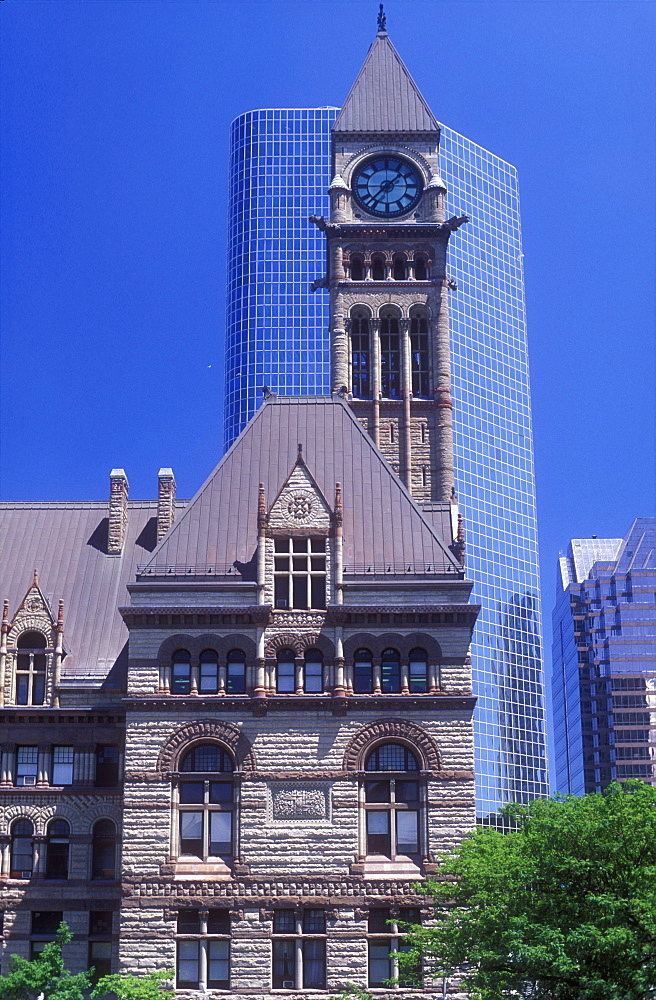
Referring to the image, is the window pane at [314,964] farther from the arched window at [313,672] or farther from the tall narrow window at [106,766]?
the tall narrow window at [106,766]

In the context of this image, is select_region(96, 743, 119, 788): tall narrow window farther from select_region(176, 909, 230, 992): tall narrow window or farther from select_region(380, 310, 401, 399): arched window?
select_region(380, 310, 401, 399): arched window

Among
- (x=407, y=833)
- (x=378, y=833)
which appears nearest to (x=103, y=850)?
(x=378, y=833)

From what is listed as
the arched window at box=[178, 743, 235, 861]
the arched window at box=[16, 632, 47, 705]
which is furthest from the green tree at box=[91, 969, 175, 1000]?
the arched window at box=[16, 632, 47, 705]

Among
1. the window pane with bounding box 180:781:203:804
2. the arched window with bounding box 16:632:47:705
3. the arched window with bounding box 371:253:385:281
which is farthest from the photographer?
the arched window with bounding box 371:253:385:281

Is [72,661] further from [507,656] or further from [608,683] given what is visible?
[608,683]

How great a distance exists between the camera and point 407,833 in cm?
5431

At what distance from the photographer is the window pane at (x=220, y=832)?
178 feet

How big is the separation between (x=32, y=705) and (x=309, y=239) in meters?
126

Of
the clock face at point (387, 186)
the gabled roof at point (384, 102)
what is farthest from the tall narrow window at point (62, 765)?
the gabled roof at point (384, 102)

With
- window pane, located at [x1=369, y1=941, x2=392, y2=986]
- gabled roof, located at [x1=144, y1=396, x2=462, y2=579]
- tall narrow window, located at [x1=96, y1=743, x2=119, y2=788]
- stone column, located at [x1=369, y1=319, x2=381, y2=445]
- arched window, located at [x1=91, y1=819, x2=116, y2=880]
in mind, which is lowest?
window pane, located at [x1=369, y1=941, x2=392, y2=986]

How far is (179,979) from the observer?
53094mm

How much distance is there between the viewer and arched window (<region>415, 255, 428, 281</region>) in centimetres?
8369

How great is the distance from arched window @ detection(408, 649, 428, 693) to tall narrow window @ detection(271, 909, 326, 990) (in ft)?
29.5

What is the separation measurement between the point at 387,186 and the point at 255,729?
41.2m
